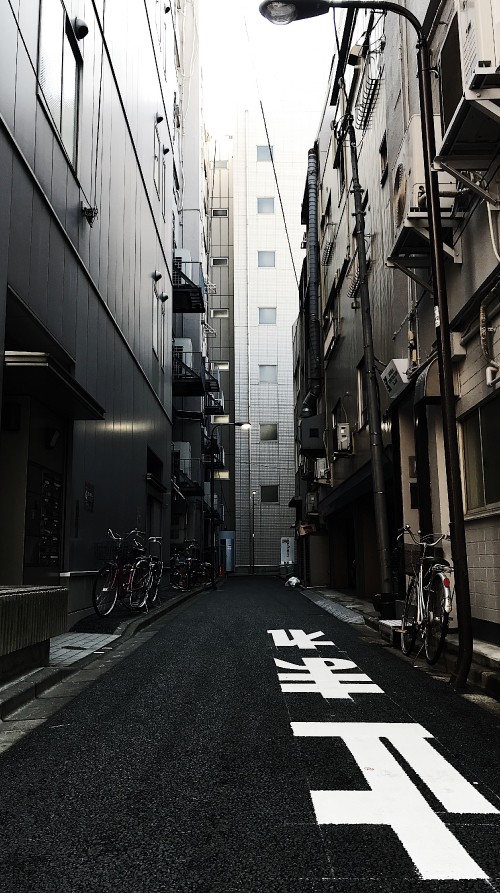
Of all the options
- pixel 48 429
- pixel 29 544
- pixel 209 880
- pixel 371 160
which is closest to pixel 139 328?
pixel 371 160

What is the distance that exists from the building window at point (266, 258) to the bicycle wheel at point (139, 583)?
4278cm

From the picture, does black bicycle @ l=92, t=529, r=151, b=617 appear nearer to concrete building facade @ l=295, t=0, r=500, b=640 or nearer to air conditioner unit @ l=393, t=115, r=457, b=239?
concrete building facade @ l=295, t=0, r=500, b=640

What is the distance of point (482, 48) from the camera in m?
6.03

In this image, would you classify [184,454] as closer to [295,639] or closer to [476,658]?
[295,639]

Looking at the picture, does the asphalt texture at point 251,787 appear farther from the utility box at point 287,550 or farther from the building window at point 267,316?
the building window at point 267,316

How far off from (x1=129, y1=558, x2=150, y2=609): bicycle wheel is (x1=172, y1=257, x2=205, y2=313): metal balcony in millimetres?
16380

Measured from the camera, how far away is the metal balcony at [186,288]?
93.2 feet

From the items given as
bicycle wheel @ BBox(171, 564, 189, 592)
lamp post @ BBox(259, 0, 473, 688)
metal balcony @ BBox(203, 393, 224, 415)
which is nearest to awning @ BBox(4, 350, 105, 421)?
lamp post @ BBox(259, 0, 473, 688)

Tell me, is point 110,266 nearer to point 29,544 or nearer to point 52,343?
point 52,343

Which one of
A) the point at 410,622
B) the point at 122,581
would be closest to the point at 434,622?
the point at 410,622

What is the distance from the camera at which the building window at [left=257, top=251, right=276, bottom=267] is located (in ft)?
176

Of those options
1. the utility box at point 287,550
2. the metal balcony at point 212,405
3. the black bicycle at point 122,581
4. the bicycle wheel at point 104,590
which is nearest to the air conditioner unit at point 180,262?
the metal balcony at point 212,405

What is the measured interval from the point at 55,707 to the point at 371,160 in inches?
563

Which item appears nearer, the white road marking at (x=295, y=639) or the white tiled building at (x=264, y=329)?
the white road marking at (x=295, y=639)
